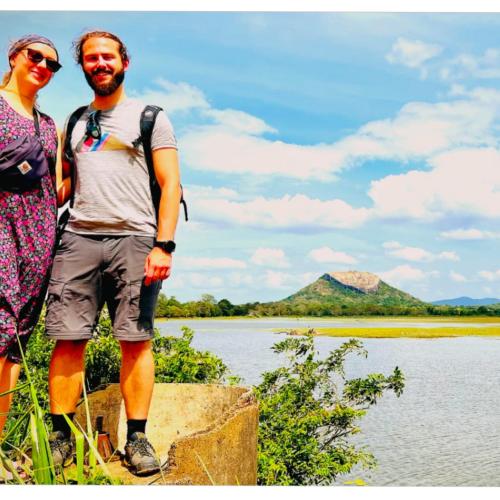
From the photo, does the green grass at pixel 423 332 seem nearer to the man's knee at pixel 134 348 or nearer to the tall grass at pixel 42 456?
the man's knee at pixel 134 348

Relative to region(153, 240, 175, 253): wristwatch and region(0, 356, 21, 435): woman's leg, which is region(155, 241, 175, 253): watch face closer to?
region(153, 240, 175, 253): wristwatch

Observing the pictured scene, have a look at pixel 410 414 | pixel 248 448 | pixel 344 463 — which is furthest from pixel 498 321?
pixel 248 448

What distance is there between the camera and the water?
1044cm

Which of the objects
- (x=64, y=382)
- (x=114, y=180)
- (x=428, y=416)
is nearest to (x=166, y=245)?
(x=114, y=180)

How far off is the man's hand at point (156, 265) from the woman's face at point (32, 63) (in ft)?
2.36

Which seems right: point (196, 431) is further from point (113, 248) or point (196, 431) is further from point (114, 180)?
point (114, 180)

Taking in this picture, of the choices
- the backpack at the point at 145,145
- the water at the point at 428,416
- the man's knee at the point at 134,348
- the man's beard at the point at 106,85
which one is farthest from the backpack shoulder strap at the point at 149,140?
the water at the point at 428,416

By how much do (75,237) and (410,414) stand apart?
1390cm

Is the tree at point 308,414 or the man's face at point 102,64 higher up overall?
the man's face at point 102,64

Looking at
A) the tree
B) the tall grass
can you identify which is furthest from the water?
the tall grass

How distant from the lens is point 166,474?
216 cm

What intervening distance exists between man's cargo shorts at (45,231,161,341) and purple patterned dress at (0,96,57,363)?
57 mm

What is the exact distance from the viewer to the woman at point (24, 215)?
2.24 m
